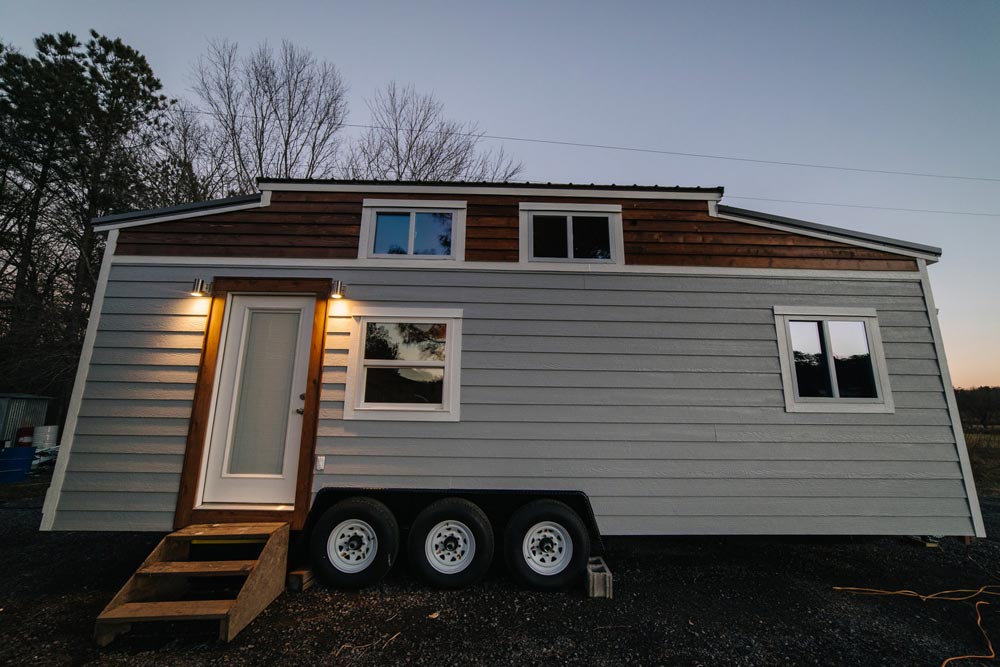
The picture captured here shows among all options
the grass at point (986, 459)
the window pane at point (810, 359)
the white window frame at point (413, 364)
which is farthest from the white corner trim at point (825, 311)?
the grass at point (986, 459)

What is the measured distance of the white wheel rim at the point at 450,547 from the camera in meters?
3.23

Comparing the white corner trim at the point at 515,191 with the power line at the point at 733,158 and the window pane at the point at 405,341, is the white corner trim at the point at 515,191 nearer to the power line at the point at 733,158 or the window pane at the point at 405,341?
the window pane at the point at 405,341

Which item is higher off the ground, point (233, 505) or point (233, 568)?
point (233, 505)

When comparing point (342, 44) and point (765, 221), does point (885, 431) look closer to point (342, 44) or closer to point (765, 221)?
point (765, 221)

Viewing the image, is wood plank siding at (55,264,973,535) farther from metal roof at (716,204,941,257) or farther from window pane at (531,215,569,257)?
metal roof at (716,204,941,257)

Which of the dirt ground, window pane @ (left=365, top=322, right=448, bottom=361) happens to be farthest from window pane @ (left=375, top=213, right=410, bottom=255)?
the dirt ground

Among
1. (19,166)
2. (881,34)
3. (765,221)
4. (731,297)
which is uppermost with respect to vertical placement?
(881,34)

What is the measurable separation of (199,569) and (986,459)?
17.7m

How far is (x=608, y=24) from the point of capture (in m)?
7.45

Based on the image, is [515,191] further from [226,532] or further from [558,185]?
[226,532]

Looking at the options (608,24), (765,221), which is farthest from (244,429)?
(608,24)

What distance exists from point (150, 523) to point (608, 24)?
10.7 metres

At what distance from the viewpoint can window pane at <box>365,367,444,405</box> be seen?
3.63 metres

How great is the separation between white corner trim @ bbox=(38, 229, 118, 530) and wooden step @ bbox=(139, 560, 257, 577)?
1.41 meters
